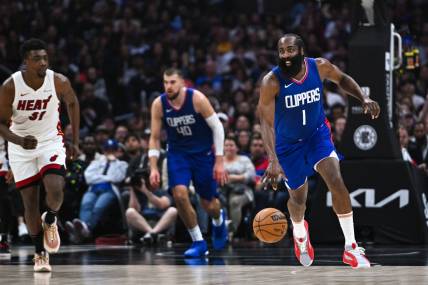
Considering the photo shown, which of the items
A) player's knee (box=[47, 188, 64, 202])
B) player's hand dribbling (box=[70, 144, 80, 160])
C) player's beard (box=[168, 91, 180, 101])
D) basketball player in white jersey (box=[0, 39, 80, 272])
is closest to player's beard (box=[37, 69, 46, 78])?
basketball player in white jersey (box=[0, 39, 80, 272])

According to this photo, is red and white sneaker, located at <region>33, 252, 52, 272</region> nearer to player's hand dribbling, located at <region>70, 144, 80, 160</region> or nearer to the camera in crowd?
player's hand dribbling, located at <region>70, 144, 80, 160</region>

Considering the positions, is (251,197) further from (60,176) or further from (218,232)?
(60,176)

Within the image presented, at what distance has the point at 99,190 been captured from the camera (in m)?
15.8

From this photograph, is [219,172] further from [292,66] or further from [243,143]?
[243,143]

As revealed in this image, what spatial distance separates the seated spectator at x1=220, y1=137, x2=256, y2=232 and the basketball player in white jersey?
5.58 meters

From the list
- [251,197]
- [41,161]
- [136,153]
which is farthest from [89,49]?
[41,161]

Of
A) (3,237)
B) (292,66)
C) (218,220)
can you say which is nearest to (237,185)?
(218,220)

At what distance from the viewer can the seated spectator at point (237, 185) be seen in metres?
15.3

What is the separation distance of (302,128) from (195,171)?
10.3 feet

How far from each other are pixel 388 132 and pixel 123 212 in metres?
4.63

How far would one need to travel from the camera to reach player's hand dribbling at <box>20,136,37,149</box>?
370 inches

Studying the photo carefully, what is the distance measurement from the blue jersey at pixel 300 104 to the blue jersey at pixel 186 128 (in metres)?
2.82

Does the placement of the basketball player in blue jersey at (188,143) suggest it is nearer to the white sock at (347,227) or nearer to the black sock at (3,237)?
the black sock at (3,237)

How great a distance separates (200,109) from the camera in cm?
1223
